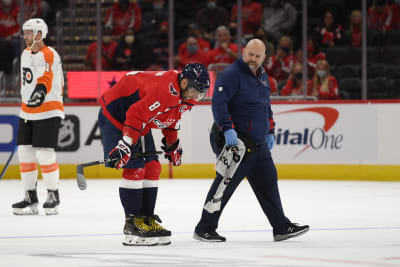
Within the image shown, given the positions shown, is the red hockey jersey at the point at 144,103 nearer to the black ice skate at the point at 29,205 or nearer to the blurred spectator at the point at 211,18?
the black ice skate at the point at 29,205

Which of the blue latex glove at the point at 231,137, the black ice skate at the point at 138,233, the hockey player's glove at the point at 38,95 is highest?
the hockey player's glove at the point at 38,95

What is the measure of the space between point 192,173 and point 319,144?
179 cm

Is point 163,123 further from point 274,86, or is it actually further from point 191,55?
point 191,55

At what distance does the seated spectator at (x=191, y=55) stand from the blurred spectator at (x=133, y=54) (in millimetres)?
425

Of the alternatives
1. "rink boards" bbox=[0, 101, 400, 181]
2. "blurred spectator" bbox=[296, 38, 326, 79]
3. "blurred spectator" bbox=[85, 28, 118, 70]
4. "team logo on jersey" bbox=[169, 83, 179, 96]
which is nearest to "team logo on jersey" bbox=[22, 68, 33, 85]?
"team logo on jersey" bbox=[169, 83, 179, 96]

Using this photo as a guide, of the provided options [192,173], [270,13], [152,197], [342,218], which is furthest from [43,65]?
[270,13]

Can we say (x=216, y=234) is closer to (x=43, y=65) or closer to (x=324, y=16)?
(x=43, y=65)

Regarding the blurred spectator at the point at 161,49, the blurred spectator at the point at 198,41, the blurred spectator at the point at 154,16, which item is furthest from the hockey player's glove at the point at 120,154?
the blurred spectator at the point at 154,16

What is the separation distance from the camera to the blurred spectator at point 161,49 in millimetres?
11922

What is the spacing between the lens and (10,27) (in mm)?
12352

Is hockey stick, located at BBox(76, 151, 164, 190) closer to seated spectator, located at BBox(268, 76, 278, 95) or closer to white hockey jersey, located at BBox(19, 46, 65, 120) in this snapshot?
white hockey jersey, located at BBox(19, 46, 65, 120)

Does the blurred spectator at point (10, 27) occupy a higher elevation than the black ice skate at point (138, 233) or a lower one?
higher

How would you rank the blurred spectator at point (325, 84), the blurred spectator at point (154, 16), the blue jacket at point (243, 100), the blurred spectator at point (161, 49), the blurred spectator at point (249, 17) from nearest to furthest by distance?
the blue jacket at point (243, 100) → the blurred spectator at point (325, 84) → the blurred spectator at point (249, 17) → the blurred spectator at point (161, 49) → the blurred spectator at point (154, 16)

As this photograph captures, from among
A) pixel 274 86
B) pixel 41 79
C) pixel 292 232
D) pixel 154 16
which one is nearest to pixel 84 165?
pixel 292 232
